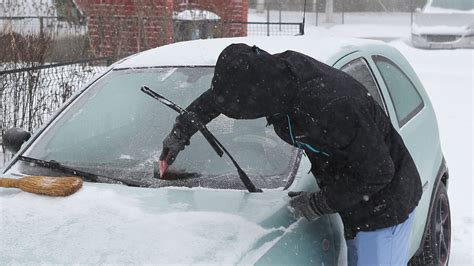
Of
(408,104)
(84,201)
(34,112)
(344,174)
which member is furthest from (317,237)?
(34,112)

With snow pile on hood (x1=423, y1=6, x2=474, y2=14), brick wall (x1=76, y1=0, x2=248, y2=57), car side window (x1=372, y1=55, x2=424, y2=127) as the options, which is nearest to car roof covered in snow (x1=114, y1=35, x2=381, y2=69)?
car side window (x1=372, y1=55, x2=424, y2=127)

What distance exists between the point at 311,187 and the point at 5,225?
3.83 ft

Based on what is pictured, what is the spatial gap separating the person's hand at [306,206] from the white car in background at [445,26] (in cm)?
1739

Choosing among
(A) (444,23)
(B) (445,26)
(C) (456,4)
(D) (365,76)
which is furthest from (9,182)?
(C) (456,4)

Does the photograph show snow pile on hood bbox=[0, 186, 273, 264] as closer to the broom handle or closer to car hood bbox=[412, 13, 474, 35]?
the broom handle

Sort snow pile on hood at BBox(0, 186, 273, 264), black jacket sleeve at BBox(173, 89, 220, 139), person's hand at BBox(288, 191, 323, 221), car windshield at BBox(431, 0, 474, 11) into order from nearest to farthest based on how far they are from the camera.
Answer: snow pile on hood at BBox(0, 186, 273, 264) < person's hand at BBox(288, 191, 323, 221) < black jacket sleeve at BBox(173, 89, 220, 139) < car windshield at BBox(431, 0, 474, 11)

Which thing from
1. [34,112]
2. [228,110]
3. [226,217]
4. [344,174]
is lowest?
[34,112]

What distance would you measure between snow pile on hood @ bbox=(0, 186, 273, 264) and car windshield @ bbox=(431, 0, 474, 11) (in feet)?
61.8

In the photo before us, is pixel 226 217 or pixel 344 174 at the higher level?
pixel 344 174

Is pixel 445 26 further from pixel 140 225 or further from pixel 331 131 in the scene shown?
pixel 140 225

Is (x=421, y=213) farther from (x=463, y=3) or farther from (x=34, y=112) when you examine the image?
(x=463, y=3)

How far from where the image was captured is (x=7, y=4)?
8.10 meters

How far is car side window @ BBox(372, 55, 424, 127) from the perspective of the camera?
12.6 ft

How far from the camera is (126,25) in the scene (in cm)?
1074
